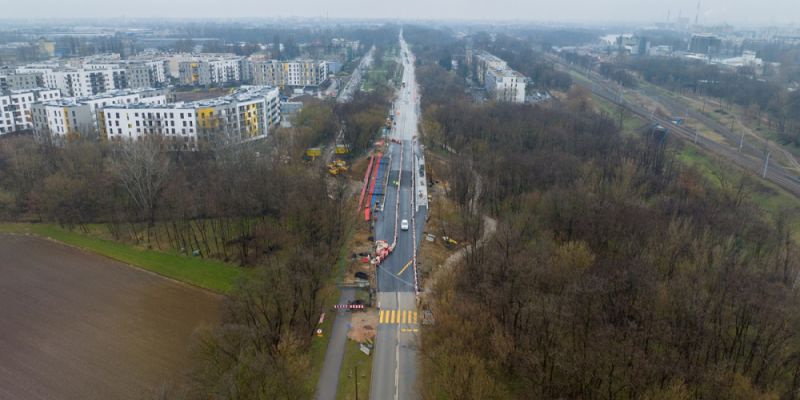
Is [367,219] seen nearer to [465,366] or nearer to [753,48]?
[465,366]

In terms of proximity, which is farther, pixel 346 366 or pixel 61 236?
pixel 61 236

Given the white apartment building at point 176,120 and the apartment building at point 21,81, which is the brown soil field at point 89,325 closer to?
the white apartment building at point 176,120

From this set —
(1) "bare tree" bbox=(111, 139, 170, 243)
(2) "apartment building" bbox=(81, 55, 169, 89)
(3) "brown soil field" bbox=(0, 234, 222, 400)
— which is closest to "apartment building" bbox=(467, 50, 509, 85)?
(2) "apartment building" bbox=(81, 55, 169, 89)

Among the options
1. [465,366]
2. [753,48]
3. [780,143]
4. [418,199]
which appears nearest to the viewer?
[465,366]

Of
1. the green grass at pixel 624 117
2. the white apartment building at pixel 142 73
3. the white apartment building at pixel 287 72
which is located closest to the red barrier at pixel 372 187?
the green grass at pixel 624 117

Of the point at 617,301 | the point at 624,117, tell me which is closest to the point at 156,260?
the point at 617,301

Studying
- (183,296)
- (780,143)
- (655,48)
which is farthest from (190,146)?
(655,48)

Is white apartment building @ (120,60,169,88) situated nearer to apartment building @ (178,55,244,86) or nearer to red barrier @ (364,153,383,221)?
apartment building @ (178,55,244,86)
